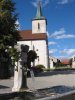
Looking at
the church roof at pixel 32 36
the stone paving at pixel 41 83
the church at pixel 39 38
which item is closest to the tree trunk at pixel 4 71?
the stone paving at pixel 41 83

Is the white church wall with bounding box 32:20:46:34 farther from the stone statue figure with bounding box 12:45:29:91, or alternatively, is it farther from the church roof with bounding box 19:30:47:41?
the stone statue figure with bounding box 12:45:29:91

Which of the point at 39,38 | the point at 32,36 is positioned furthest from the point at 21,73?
the point at 32,36

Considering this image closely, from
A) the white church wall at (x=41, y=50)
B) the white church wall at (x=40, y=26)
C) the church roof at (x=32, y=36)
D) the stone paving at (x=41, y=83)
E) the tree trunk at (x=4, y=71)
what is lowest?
the stone paving at (x=41, y=83)

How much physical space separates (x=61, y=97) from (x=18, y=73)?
300 inches

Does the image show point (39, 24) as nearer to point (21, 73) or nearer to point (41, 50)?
point (41, 50)

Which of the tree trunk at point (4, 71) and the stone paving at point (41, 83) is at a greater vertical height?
the tree trunk at point (4, 71)

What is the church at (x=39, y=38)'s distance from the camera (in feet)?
320

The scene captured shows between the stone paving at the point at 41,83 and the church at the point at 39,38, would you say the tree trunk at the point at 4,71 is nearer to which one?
the stone paving at the point at 41,83

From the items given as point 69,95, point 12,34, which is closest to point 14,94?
point 69,95

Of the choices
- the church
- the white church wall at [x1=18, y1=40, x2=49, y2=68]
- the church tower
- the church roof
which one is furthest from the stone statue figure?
the church tower

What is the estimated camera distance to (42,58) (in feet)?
320

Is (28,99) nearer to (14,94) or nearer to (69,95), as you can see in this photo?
(14,94)

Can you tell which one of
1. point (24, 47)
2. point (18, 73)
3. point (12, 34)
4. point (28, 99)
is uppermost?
point (12, 34)

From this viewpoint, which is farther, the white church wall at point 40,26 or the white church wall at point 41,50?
the white church wall at point 40,26
